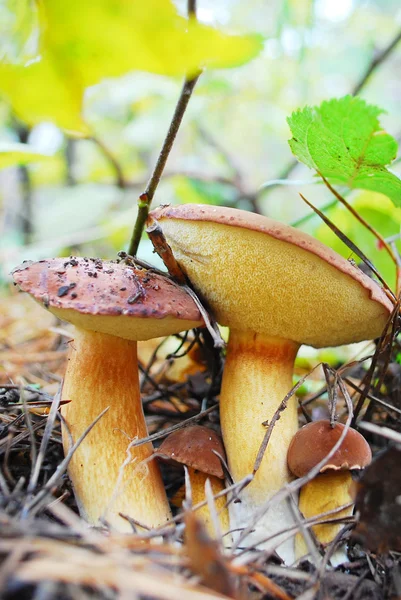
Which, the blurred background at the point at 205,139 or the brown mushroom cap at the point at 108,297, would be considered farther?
the blurred background at the point at 205,139

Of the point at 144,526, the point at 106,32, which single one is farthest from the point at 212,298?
the point at 106,32

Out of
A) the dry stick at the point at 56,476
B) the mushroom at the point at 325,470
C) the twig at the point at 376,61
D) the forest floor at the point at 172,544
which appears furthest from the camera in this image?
the twig at the point at 376,61

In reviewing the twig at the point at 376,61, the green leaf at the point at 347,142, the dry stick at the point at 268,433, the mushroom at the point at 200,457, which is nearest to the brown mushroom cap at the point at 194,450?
the mushroom at the point at 200,457

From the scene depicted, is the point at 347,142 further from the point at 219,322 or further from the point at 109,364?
the point at 109,364

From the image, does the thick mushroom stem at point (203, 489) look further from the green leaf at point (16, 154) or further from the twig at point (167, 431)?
the green leaf at point (16, 154)

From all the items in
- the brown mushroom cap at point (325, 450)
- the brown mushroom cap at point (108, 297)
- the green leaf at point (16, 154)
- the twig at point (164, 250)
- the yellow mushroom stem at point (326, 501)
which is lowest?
the yellow mushroom stem at point (326, 501)

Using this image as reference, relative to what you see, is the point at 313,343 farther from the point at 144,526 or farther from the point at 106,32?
the point at 106,32
